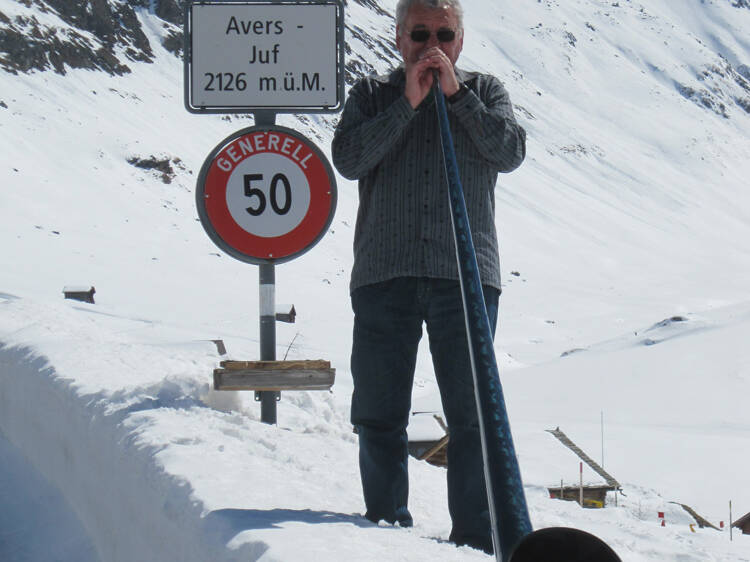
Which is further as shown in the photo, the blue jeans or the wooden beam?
the wooden beam

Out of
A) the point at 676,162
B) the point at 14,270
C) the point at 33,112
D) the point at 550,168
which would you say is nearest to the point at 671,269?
the point at 550,168

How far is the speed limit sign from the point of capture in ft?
12.9

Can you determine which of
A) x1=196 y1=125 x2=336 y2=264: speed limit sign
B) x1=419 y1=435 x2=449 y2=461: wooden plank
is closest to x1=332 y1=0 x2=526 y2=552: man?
x1=196 y1=125 x2=336 y2=264: speed limit sign

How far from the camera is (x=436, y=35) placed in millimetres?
2471

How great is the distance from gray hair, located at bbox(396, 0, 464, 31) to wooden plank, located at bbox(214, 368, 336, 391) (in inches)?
68.5

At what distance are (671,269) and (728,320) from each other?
43.2 meters

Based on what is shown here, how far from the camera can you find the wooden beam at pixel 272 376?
3971 mm

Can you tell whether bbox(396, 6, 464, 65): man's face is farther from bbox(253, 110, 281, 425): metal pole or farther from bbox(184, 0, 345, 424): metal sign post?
bbox(253, 110, 281, 425): metal pole

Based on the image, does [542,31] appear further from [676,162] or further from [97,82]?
[97,82]

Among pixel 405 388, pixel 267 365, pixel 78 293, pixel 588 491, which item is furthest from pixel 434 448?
pixel 78 293

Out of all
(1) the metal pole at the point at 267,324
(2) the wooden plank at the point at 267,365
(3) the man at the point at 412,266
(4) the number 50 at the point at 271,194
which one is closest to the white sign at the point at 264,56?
(1) the metal pole at the point at 267,324

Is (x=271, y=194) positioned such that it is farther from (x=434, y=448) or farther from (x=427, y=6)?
(x=434, y=448)

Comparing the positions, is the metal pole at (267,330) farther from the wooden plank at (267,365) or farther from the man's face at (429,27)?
the man's face at (429,27)

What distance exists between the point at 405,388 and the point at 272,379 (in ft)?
4.51
